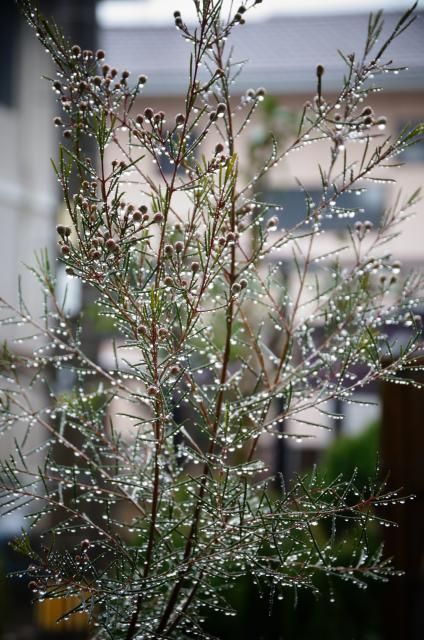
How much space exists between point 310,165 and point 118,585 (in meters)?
4.67

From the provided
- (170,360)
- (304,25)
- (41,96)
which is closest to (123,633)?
(170,360)

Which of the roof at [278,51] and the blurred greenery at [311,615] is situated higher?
the roof at [278,51]

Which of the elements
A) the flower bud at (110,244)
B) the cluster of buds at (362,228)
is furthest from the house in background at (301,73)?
the flower bud at (110,244)

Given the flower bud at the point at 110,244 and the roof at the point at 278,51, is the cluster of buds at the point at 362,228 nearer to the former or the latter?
the flower bud at the point at 110,244

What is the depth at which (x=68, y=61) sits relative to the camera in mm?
727

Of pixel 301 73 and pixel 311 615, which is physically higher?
pixel 301 73

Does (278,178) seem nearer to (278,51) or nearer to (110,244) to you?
(278,51)

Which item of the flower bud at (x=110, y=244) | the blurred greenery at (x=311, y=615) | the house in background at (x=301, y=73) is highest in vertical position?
the house in background at (x=301, y=73)

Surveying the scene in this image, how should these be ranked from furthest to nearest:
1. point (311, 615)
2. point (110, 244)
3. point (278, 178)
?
point (278, 178)
point (311, 615)
point (110, 244)

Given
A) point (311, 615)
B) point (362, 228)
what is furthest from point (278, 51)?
point (362, 228)

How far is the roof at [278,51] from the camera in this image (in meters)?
4.46

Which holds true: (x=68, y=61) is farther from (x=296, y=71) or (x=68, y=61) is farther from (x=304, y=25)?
A: (x=304, y=25)

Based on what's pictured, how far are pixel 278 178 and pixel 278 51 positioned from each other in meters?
1.15

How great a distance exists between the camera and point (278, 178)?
13.7ft
